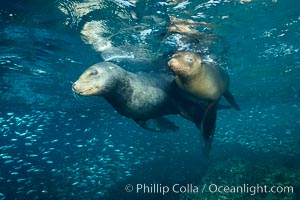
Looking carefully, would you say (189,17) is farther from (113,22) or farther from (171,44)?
(113,22)

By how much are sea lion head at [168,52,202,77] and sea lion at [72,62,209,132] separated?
0.82m

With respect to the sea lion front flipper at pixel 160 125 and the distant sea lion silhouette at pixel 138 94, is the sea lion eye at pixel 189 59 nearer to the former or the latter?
the distant sea lion silhouette at pixel 138 94

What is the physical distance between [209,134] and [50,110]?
25.0m

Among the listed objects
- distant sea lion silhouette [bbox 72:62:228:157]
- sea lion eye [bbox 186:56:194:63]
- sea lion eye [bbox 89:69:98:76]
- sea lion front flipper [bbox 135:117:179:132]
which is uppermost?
sea lion eye [bbox 186:56:194:63]

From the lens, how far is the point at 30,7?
320 inches

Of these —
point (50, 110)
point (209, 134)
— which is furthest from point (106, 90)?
point (50, 110)

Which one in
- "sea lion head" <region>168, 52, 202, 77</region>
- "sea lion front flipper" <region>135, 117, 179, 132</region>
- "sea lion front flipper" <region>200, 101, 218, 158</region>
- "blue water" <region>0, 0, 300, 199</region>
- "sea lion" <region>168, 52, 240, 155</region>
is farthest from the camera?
"blue water" <region>0, 0, 300, 199</region>

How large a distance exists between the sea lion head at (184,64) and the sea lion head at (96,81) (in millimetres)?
1192

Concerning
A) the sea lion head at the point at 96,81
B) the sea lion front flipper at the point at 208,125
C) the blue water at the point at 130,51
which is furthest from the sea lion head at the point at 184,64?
the blue water at the point at 130,51

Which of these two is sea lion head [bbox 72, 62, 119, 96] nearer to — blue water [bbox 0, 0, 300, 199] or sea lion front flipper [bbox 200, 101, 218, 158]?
sea lion front flipper [bbox 200, 101, 218, 158]

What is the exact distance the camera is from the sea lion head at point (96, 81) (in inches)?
185

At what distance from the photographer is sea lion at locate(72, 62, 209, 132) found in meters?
4.92

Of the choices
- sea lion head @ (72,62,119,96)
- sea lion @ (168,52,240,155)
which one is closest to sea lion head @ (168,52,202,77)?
sea lion @ (168,52,240,155)

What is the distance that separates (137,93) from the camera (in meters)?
5.84
